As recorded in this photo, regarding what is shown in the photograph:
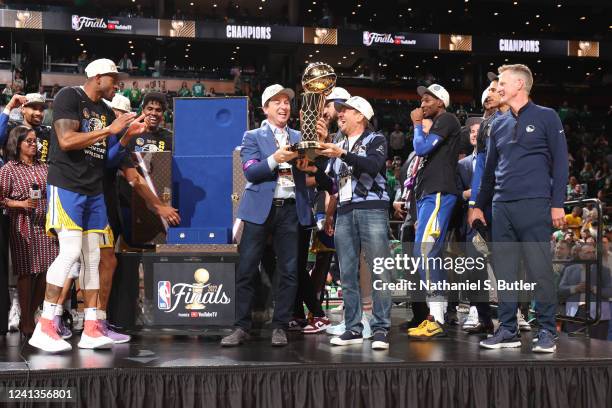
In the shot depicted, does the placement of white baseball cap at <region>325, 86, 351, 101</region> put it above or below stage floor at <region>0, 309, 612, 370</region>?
above

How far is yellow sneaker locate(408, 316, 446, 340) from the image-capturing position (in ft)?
15.7

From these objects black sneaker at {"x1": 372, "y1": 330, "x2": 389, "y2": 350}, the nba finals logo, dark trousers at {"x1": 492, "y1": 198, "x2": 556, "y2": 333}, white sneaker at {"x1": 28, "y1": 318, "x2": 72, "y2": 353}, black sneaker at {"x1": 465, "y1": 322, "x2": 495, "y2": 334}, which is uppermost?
dark trousers at {"x1": 492, "y1": 198, "x2": 556, "y2": 333}

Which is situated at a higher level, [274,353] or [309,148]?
[309,148]

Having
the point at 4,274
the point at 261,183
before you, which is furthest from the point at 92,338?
the point at 261,183

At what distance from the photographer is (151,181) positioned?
515 cm

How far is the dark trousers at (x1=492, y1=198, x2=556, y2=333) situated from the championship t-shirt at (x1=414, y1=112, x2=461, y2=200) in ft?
2.05

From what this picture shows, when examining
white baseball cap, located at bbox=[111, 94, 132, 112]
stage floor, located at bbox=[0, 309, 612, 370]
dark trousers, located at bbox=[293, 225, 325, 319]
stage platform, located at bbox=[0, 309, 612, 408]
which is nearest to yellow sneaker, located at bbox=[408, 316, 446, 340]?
stage floor, located at bbox=[0, 309, 612, 370]

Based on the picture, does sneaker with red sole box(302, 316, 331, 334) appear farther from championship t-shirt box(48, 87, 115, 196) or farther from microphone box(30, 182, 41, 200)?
microphone box(30, 182, 41, 200)

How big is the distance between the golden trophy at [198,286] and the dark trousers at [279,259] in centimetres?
31

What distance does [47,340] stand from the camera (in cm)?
417

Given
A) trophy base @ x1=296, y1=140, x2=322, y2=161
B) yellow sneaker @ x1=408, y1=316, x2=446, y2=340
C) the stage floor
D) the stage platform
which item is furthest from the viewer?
yellow sneaker @ x1=408, y1=316, x2=446, y2=340

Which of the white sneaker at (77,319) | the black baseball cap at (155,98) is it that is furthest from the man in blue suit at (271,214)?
the white sneaker at (77,319)

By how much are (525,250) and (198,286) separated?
219 cm

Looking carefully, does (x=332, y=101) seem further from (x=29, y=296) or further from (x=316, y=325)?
(x=29, y=296)
